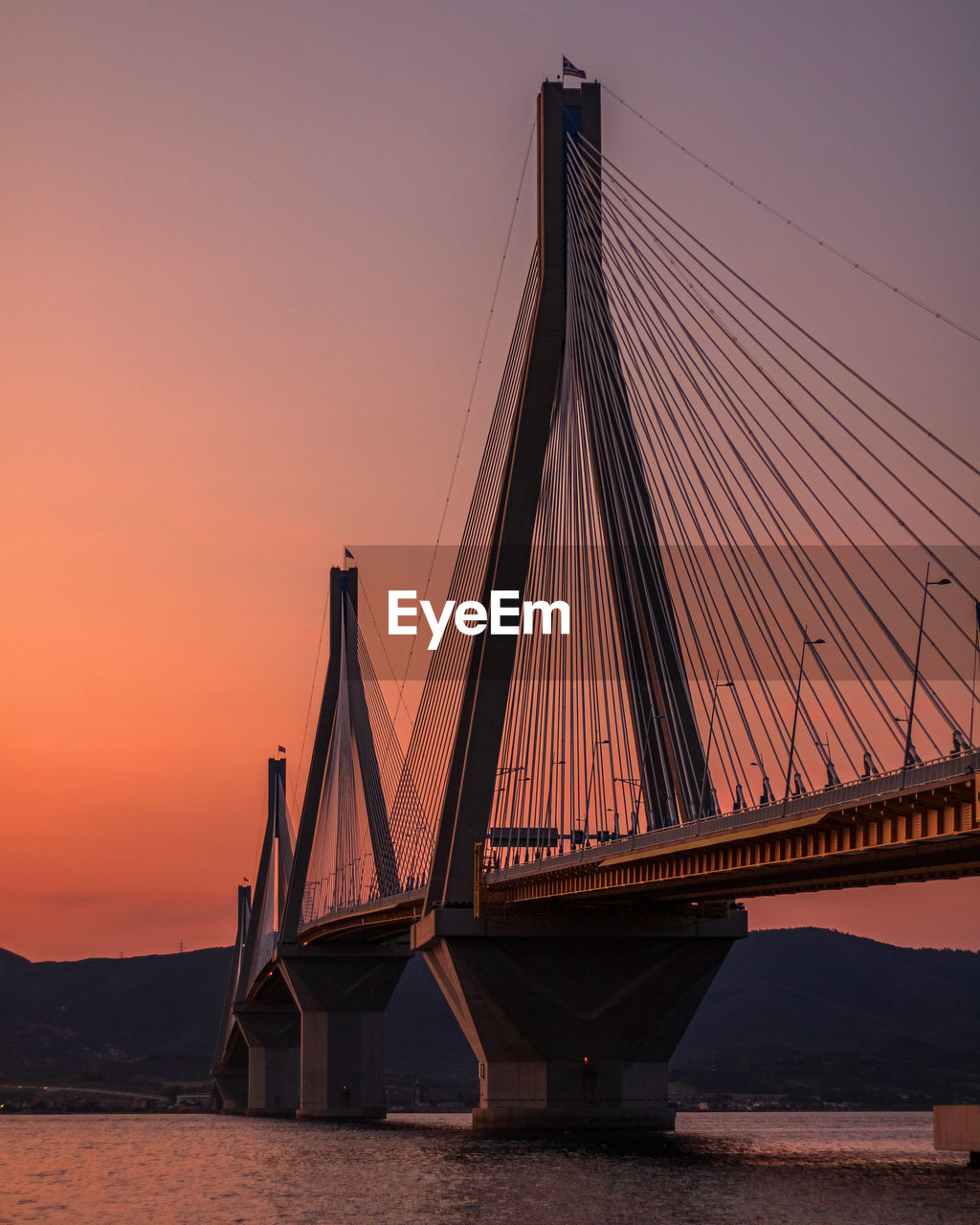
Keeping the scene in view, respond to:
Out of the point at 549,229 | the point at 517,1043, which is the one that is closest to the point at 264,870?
the point at 517,1043

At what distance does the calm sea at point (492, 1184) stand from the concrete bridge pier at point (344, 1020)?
672 inches


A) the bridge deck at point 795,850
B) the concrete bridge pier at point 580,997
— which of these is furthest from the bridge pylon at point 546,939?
the bridge deck at point 795,850

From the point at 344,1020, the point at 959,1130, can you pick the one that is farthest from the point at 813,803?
the point at 344,1020

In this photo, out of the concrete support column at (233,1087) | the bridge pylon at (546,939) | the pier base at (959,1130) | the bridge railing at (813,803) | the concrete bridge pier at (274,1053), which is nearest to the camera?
the bridge railing at (813,803)

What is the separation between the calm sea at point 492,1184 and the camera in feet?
122

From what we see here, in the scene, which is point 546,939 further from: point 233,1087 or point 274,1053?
point 233,1087

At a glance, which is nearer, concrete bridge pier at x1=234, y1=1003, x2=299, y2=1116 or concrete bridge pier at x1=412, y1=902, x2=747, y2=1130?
concrete bridge pier at x1=412, y1=902, x2=747, y2=1130

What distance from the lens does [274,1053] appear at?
119688 millimetres

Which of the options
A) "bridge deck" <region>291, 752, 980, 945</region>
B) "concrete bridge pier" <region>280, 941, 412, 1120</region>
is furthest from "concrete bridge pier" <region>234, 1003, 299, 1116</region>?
"bridge deck" <region>291, 752, 980, 945</region>

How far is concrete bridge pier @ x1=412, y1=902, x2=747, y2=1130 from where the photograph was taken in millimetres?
53406

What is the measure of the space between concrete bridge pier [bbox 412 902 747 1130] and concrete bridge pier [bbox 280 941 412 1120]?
113ft

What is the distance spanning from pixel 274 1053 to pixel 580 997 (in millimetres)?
70102

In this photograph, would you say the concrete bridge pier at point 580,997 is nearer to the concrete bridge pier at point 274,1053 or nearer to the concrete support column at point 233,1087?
the concrete bridge pier at point 274,1053

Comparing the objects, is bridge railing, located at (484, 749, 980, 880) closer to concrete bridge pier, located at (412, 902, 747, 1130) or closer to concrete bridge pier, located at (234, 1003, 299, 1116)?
concrete bridge pier, located at (412, 902, 747, 1130)
